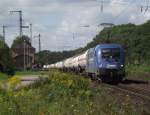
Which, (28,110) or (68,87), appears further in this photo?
(68,87)

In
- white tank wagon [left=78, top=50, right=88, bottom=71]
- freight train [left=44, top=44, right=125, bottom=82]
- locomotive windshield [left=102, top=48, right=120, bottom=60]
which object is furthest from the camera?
white tank wagon [left=78, top=50, right=88, bottom=71]

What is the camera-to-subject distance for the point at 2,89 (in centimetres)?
1656

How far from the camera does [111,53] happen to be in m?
42.9

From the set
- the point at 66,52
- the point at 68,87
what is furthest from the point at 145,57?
the point at 66,52

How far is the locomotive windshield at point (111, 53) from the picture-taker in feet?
140

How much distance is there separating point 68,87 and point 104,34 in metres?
86.5

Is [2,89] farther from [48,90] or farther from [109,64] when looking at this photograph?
[109,64]

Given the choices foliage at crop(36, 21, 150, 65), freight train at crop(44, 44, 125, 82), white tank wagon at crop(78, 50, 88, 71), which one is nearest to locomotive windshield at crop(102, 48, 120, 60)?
freight train at crop(44, 44, 125, 82)

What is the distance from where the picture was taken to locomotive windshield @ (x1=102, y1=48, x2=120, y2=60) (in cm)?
4264

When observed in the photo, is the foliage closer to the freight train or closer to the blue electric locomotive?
the freight train

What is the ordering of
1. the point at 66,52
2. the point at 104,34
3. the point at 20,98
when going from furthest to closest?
the point at 66,52
the point at 104,34
the point at 20,98

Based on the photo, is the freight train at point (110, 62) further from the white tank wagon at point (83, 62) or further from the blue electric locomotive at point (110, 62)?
the white tank wagon at point (83, 62)

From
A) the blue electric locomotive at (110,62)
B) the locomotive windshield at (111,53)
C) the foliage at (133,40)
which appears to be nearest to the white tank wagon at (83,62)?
the blue electric locomotive at (110,62)

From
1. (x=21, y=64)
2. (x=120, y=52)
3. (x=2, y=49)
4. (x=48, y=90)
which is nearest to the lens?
(x=48, y=90)
